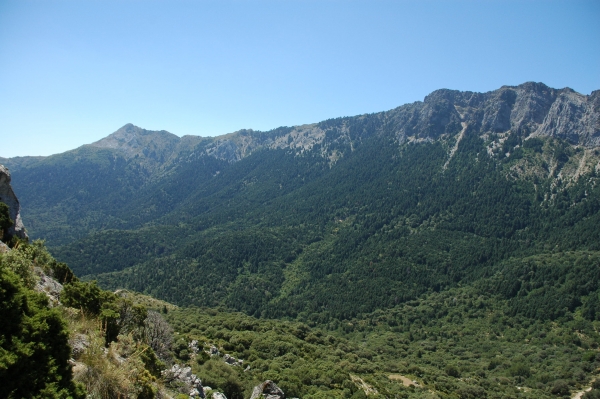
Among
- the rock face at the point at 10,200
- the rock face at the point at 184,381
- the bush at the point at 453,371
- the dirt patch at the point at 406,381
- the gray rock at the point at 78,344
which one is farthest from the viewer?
the bush at the point at 453,371

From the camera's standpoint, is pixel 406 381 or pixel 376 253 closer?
pixel 406 381

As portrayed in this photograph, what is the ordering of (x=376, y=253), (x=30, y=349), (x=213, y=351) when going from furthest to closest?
(x=376, y=253)
(x=213, y=351)
(x=30, y=349)

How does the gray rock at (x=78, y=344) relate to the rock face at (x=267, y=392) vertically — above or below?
above

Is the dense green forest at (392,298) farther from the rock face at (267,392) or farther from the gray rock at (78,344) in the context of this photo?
the rock face at (267,392)

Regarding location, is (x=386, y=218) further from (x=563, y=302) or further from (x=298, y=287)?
(x=563, y=302)

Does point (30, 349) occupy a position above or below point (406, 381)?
above

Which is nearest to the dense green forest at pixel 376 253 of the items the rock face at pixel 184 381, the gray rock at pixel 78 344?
the rock face at pixel 184 381

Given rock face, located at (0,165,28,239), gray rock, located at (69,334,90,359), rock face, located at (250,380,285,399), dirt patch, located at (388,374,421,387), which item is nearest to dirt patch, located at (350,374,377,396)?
dirt patch, located at (388,374,421,387)

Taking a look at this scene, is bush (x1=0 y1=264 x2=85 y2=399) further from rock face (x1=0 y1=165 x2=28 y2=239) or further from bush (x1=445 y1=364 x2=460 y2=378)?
bush (x1=445 y1=364 x2=460 y2=378)

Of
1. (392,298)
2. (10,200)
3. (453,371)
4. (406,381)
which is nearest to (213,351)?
(10,200)

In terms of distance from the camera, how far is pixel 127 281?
6137 inches

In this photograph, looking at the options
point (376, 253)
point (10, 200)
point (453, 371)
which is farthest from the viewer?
point (376, 253)

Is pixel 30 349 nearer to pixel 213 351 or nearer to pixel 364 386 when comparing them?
pixel 213 351

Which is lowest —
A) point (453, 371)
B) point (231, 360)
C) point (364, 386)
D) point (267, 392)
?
point (453, 371)
